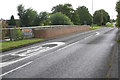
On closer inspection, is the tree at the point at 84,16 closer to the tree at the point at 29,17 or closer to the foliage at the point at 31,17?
the foliage at the point at 31,17

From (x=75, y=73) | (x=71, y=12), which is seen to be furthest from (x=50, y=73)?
(x=71, y=12)

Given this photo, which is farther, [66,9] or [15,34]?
[66,9]

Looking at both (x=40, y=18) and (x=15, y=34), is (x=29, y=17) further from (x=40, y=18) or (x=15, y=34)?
(x=15, y=34)

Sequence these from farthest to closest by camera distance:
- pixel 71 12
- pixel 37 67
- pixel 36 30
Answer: pixel 71 12
pixel 36 30
pixel 37 67

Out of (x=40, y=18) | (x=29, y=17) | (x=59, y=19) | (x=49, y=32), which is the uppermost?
(x=29, y=17)

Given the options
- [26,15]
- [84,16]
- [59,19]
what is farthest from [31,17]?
[84,16]

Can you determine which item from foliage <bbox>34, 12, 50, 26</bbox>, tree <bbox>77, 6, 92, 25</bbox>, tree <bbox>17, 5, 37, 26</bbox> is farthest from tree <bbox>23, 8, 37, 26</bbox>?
tree <bbox>77, 6, 92, 25</bbox>

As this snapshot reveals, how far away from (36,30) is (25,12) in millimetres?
32971

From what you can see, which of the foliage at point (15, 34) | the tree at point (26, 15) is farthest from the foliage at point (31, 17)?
the foliage at point (15, 34)

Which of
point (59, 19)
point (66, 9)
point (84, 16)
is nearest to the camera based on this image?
point (59, 19)

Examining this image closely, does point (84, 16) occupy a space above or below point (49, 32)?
above

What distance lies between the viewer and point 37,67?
32.2 ft

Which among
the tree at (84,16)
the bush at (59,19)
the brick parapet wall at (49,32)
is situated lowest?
the brick parapet wall at (49,32)

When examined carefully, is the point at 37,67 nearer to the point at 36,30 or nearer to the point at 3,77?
the point at 3,77
